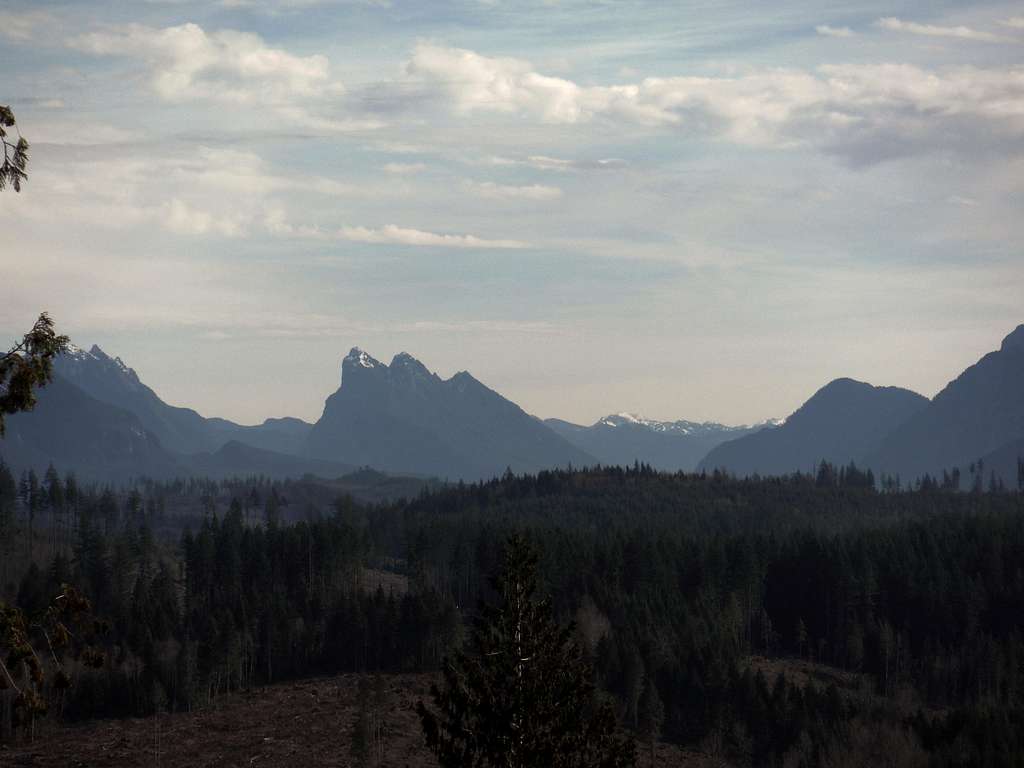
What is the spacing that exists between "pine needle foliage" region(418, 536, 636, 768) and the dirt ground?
235 feet

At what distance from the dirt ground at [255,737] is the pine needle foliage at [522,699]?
71.5 meters

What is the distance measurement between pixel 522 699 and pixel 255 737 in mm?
84613

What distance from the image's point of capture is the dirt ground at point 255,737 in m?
109

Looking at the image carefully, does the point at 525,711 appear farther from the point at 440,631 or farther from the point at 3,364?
the point at 440,631

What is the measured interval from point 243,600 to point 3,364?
143 m

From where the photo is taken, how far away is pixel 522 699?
4100 centimetres

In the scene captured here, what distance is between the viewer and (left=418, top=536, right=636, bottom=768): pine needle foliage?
134ft

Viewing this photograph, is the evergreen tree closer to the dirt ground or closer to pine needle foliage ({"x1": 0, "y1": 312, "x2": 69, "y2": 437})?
the dirt ground

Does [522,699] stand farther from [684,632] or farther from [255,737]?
[684,632]

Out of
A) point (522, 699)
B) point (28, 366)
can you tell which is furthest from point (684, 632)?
point (28, 366)

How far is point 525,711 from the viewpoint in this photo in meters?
40.9

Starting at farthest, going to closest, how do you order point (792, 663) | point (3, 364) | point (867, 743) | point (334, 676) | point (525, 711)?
point (792, 663), point (334, 676), point (867, 743), point (525, 711), point (3, 364)

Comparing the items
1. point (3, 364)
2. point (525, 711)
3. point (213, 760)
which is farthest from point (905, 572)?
point (3, 364)

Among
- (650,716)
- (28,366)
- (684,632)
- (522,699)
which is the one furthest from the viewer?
(684,632)
